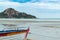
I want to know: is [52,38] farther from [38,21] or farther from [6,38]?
[38,21]

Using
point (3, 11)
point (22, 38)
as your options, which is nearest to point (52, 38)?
point (22, 38)

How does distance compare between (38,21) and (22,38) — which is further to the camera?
(38,21)

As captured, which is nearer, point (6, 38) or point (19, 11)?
point (6, 38)

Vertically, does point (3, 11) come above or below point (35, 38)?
above

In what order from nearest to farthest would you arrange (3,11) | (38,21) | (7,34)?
(7,34), (3,11), (38,21)

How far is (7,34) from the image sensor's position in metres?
6.60

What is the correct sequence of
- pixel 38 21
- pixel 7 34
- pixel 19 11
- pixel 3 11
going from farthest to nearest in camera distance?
pixel 38 21
pixel 19 11
pixel 3 11
pixel 7 34

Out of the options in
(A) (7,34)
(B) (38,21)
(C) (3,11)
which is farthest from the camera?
(B) (38,21)

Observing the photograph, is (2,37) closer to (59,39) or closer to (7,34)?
(7,34)

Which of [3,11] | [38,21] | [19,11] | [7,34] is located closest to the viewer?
[7,34]

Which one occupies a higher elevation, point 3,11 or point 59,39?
point 3,11

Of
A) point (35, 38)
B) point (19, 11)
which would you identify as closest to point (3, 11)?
point (19, 11)

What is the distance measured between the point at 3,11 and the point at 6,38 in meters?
5.16

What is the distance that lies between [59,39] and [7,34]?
1643mm
